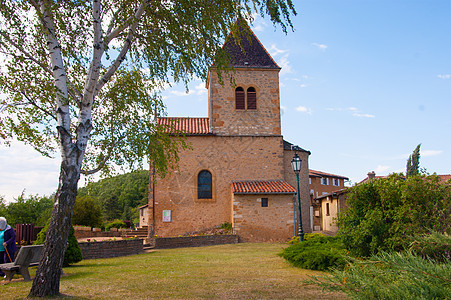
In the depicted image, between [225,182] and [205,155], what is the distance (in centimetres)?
219

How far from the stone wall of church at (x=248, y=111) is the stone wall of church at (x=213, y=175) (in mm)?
692

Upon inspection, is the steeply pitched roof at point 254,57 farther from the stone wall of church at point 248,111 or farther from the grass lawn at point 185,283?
the grass lawn at point 185,283

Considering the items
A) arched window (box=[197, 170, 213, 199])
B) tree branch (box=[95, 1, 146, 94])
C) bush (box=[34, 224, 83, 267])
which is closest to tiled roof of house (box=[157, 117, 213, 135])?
arched window (box=[197, 170, 213, 199])

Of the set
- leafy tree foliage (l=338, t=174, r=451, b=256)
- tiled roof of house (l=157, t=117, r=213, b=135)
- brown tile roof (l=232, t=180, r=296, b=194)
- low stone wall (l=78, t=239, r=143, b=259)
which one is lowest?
low stone wall (l=78, t=239, r=143, b=259)

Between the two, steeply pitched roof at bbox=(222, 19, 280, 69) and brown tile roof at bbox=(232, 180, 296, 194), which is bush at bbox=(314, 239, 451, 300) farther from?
steeply pitched roof at bbox=(222, 19, 280, 69)

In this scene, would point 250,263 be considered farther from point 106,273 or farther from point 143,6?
point 143,6

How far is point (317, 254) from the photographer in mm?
8867

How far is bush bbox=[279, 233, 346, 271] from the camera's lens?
851cm

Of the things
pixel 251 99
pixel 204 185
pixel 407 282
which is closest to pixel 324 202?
pixel 251 99

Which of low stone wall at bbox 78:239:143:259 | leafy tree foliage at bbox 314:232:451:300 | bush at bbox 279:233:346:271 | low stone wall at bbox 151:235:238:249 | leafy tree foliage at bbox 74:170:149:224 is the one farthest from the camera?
leafy tree foliage at bbox 74:170:149:224

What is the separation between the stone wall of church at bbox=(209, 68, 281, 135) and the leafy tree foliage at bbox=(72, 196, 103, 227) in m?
15.0

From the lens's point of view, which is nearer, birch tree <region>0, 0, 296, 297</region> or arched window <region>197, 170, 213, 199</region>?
birch tree <region>0, 0, 296, 297</region>

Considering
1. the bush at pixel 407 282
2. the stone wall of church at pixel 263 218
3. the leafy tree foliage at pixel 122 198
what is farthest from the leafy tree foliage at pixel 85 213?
the bush at pixel 407 282

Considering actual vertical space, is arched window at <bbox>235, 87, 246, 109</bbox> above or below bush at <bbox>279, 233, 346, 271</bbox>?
above
